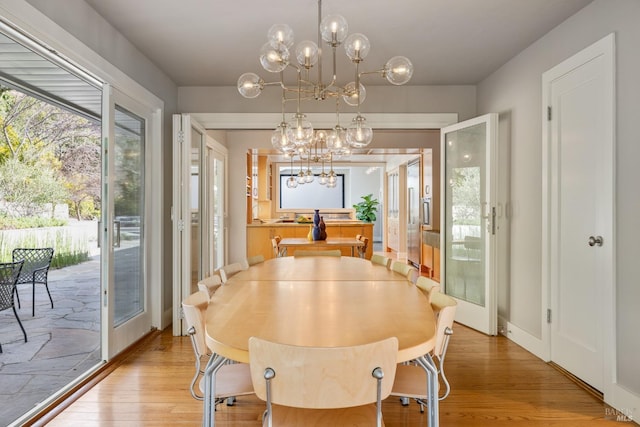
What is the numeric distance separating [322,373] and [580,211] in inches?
97.3

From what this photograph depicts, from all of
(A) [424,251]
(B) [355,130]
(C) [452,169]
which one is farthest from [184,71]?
(A) [424,251]

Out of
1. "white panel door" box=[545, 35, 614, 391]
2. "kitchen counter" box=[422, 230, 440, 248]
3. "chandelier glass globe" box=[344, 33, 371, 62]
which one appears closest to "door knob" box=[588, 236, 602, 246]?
"white panel door" box=[545, 35, 614, 391]

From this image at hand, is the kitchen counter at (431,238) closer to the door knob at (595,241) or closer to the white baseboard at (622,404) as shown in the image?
the door knob at (595,241)

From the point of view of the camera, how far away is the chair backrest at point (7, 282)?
2.89 metres

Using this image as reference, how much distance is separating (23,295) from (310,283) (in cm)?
330

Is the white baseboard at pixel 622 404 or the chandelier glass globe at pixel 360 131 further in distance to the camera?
the chandelier glass globe at pixel 360 131

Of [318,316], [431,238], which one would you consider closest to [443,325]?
[318,316]

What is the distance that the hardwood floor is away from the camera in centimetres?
224

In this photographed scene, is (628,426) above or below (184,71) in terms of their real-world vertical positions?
below

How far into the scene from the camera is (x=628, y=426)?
2170 millimetres

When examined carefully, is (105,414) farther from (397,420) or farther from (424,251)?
(424,251)

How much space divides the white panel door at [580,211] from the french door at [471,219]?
0.72 metres

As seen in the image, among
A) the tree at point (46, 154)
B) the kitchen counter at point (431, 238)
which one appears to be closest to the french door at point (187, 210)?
the tree at point (46, 154)

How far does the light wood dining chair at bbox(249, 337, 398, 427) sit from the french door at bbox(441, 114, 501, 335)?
2975mm
